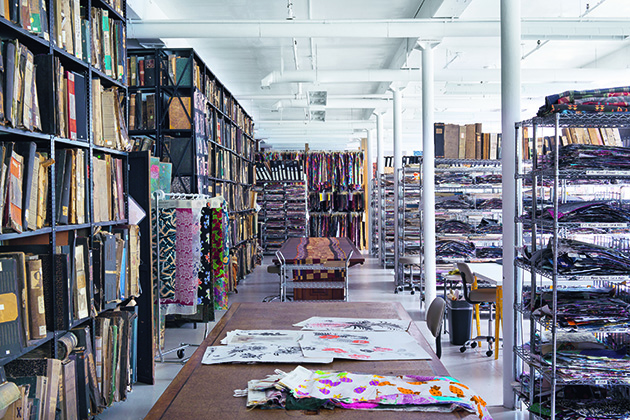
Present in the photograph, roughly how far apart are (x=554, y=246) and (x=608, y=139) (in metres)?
A: 3.42

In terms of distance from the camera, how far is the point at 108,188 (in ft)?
12.1

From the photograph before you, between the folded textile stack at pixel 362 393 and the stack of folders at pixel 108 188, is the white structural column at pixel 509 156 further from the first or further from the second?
the stack of folders at pixel 108 188

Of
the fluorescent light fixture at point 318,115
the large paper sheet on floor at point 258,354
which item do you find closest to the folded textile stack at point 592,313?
the large paper sheet on floor at point 258,354

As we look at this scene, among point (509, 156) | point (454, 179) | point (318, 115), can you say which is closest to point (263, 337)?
point (509, 156)

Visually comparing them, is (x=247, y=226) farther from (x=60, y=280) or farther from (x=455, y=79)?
(x=60, y=280)

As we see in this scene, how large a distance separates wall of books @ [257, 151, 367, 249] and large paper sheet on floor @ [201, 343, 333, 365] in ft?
45.0

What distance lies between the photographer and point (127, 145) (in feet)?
12.9

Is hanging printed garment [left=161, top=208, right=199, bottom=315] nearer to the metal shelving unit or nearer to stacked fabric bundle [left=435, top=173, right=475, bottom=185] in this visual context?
the metal shelving unit

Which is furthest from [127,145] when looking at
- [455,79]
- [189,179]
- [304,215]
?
[304,215]

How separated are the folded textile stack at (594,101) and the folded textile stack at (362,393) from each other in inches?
83.7

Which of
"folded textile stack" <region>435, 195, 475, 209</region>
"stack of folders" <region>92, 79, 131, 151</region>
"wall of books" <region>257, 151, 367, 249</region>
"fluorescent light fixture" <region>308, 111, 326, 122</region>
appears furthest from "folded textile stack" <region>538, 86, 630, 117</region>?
"wall of books" <region>257, 151, 367, 249</region>

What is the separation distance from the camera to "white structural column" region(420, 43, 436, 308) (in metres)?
6.98

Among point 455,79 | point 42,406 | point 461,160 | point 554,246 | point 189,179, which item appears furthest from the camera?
point 455,79

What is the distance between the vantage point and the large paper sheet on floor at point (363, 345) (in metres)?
2.03
